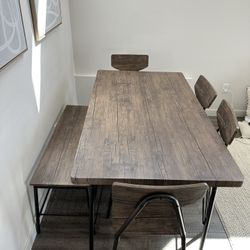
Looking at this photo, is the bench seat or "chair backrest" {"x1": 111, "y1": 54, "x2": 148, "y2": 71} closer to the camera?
the bench seat

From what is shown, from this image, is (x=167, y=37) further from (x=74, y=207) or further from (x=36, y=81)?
(x=74, y=207)

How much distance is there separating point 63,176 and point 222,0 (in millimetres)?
2375

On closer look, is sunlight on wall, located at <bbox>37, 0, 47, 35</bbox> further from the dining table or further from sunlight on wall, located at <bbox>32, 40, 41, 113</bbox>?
the dining table

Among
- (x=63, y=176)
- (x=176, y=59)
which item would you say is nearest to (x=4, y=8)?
(x=63, y=176)

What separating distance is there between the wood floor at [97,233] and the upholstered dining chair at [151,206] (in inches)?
14.0

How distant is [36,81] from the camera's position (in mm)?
1762

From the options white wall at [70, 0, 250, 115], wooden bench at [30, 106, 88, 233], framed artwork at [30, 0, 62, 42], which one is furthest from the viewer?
white wall at [70, 0, 250, 115]

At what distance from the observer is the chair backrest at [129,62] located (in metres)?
2.58

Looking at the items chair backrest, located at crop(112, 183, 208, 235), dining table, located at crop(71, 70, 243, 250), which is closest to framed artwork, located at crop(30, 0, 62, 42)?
dining table, located at crop(71, 70, 243, 250)

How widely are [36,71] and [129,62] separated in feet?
3.58

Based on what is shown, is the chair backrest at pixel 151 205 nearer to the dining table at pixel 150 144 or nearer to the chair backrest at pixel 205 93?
the dining table at pixel 150 144

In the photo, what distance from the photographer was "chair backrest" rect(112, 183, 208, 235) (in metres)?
1.07

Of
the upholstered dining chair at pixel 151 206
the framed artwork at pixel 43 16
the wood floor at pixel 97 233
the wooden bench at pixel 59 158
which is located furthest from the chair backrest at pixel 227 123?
the framed artwork at pixel 43 16

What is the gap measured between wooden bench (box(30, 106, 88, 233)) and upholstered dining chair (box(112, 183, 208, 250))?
40 centimetres
